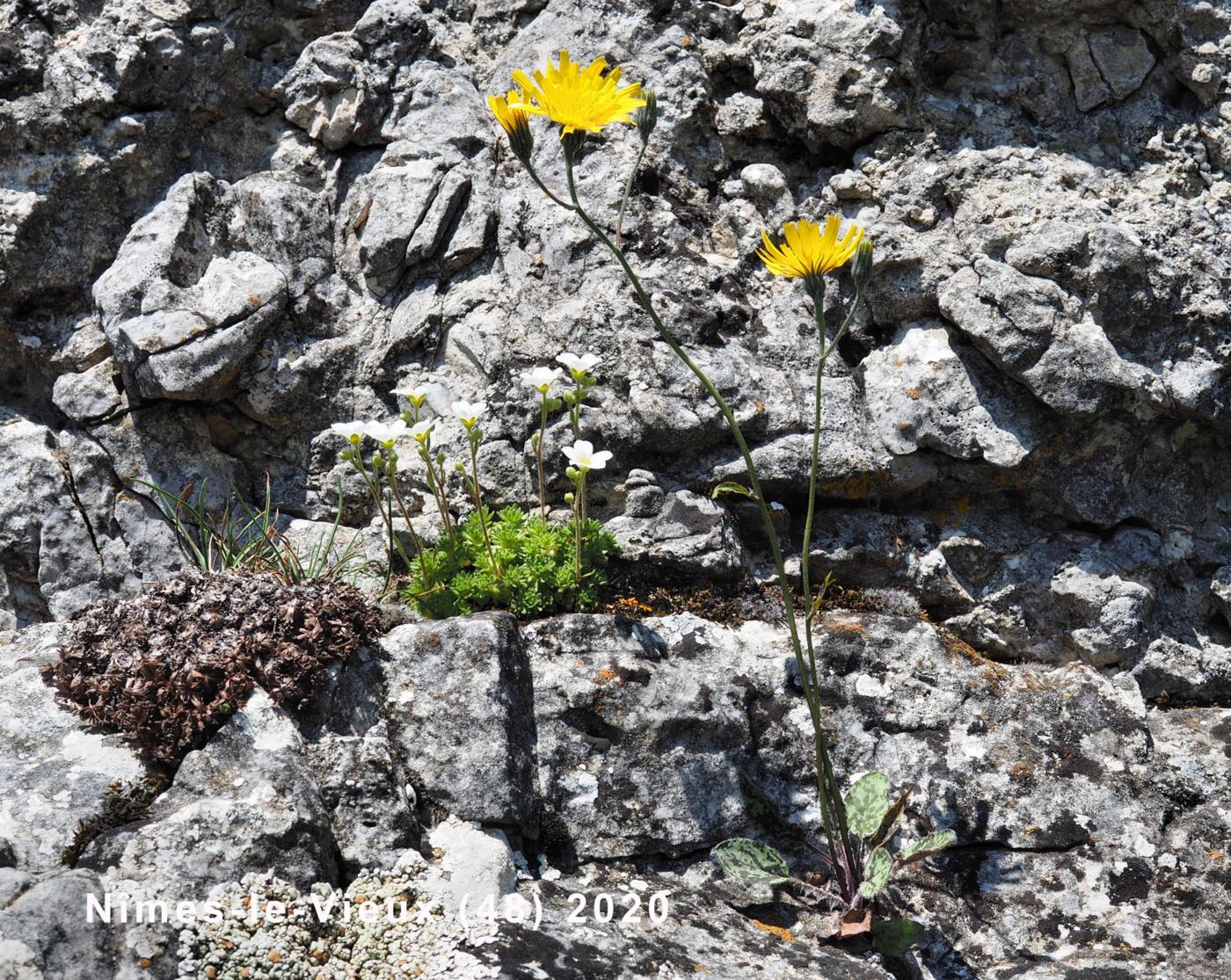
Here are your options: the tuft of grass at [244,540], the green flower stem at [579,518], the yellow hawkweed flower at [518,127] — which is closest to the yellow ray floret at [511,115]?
the yellow hawkweed flower at [518,127]

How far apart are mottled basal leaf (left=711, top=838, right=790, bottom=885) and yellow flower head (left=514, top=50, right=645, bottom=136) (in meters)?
3.03

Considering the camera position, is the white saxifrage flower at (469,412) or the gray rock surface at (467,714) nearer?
the gray rock surface at (467,714)

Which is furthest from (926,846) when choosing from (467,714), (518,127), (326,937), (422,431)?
(518,127)

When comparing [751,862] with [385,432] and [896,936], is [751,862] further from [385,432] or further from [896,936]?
[385,432]

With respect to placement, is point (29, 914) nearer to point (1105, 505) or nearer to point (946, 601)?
point (946, 601)

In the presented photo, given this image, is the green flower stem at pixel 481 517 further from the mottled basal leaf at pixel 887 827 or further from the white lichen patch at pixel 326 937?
the mottled basal leaf at pixel 887 827

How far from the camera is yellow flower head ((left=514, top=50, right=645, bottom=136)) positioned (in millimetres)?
4086

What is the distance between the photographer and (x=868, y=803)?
452cm

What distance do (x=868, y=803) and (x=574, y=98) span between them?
3244mm

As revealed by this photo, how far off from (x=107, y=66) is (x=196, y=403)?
86.6 inches

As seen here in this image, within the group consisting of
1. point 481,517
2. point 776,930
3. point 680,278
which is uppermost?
point 680,278

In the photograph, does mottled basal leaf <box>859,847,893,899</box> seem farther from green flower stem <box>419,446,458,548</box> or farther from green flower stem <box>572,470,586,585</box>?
green flower stem <box>419,446,458,548</box>

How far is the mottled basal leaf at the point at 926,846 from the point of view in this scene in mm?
4344

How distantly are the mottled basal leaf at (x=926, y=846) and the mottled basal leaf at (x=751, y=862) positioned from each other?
1.68 feet
